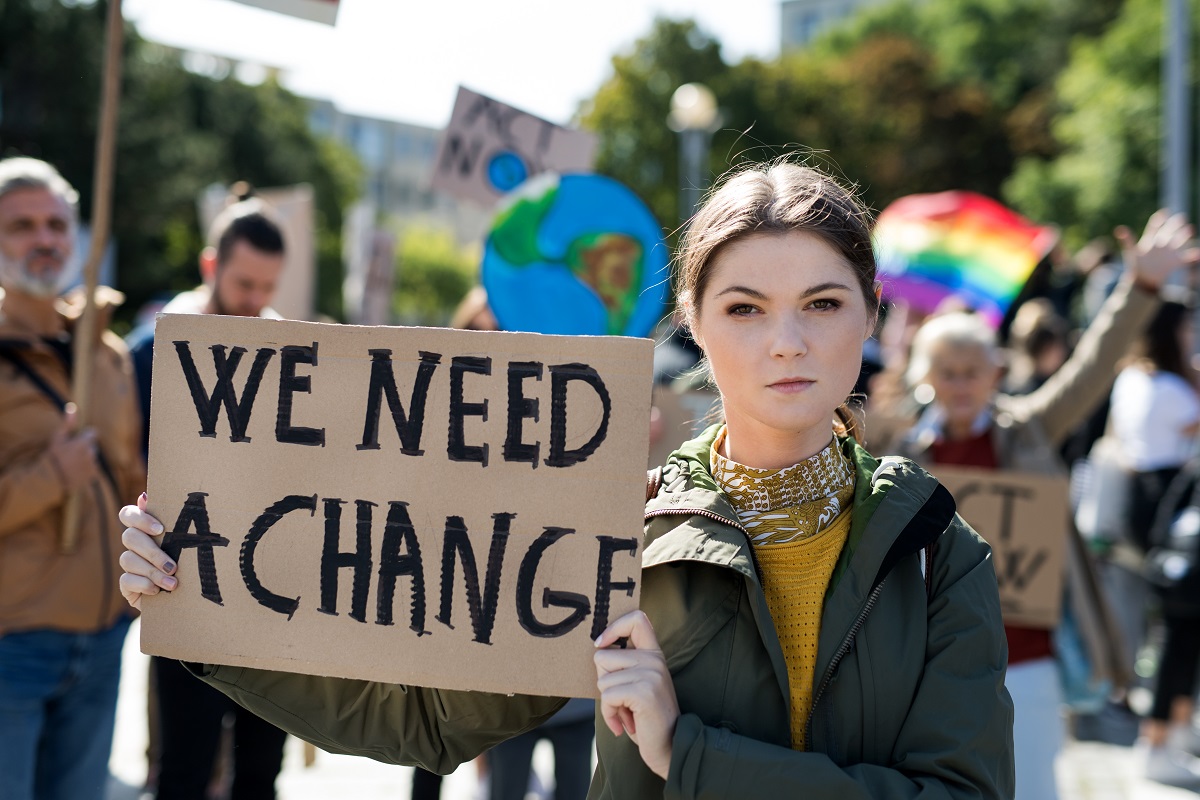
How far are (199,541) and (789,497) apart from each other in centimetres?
94

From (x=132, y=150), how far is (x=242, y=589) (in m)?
28.1

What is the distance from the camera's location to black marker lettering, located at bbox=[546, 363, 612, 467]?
5.92 feet

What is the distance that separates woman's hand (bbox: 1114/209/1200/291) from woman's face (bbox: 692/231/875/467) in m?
2.37

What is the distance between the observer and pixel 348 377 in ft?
6.26

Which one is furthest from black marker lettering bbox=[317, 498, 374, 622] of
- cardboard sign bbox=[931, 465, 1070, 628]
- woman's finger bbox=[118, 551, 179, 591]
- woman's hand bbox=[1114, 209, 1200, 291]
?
woman's hand bbox=[1114, 209, 1200, 291]

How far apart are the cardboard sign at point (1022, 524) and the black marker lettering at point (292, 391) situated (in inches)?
92.4

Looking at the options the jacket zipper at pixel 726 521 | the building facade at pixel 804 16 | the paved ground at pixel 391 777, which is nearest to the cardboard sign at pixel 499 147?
the paved ground at pixel 391 777

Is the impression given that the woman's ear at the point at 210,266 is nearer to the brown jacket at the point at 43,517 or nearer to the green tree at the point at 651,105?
the brown jacket at the point at 43,517

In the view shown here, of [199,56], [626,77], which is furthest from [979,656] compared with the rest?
[199,56]

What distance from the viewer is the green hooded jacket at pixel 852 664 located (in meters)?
1.60

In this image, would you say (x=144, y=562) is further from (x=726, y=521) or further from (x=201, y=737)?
(x=201, y=737)

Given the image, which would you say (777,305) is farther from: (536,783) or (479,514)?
(536,783)

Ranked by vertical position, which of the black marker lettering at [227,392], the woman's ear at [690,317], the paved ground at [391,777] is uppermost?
the woman's ear at [690,317]

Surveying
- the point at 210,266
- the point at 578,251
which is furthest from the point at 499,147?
the point at 210,266
